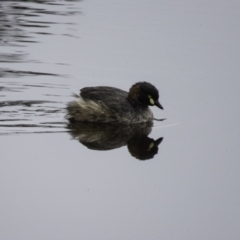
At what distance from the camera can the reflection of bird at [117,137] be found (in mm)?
11488

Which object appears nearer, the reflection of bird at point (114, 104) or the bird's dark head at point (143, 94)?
the reflection of bird at point (114, 104)

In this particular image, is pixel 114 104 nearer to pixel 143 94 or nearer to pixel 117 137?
pixel 143 94

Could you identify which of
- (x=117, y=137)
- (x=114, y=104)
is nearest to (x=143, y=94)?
(x=114, y=104)

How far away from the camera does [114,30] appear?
17.5 metres

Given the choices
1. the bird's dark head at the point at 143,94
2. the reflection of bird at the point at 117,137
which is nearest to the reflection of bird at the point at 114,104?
the bird's dark head at the point at 143,94

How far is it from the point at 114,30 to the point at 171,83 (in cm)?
353

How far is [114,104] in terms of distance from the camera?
42.1ft

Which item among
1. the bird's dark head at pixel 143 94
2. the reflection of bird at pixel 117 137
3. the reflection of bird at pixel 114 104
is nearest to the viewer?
the reflection of bird at pixel 117 137

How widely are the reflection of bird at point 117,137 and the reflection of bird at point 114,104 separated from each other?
11 centimetres

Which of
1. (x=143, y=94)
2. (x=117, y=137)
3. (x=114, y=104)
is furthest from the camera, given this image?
(x=143, y=94)

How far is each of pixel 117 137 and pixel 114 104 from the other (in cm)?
89

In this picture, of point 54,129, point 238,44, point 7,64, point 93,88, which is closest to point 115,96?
point 93,88

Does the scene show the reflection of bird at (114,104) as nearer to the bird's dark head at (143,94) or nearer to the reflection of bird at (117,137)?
the bird's dark head at (143,94)

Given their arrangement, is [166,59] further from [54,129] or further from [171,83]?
[54,129]
